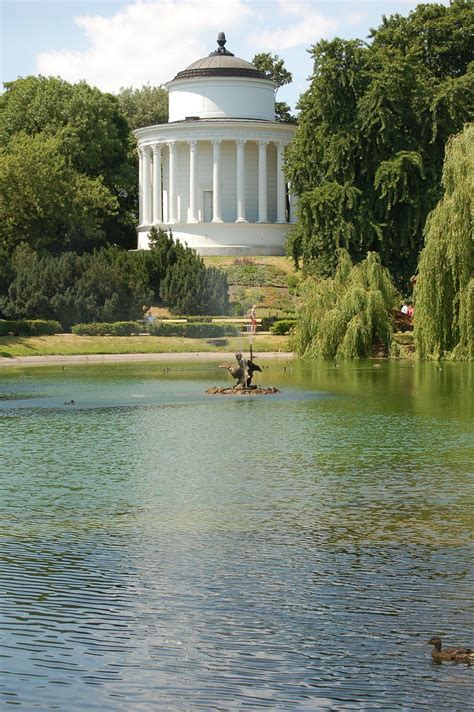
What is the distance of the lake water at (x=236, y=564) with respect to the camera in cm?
1147

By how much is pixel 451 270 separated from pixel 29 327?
2421 centimetres

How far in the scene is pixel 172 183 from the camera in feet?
321

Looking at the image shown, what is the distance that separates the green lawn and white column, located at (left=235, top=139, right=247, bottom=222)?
98.1 ft

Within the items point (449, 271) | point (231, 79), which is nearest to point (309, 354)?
point (449, 271)

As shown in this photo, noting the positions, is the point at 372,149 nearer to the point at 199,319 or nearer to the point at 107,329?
the point at 199,319

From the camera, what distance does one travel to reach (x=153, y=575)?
15.1m

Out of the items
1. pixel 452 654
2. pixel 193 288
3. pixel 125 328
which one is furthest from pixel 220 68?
pixel 452 654

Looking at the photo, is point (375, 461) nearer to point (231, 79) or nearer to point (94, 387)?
point (94, 387)

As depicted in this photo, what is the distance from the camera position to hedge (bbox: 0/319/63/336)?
64312 mm

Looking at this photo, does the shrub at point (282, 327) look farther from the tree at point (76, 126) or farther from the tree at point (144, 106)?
the tree at point (144, 106)

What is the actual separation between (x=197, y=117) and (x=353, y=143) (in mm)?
32298

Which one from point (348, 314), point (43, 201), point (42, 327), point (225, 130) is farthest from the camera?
point (225, 130)

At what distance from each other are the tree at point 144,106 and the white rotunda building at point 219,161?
792 inches

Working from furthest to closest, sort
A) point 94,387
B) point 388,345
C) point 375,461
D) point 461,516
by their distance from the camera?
point 388,345, point 94,387, point 375,461, point 461,516
